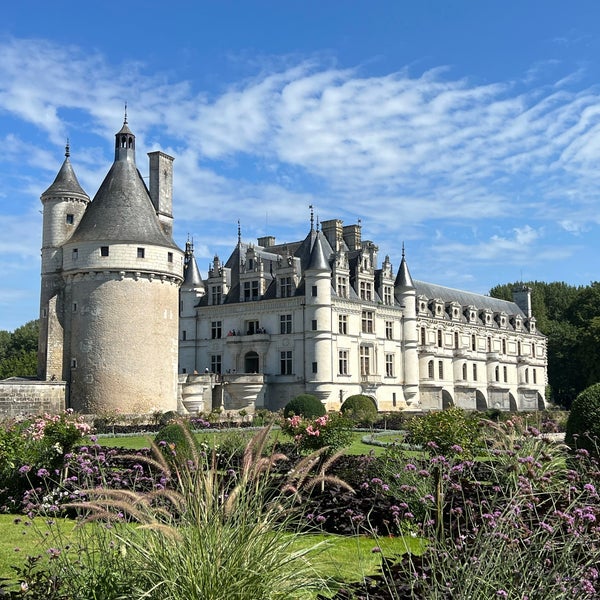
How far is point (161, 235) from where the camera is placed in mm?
31875

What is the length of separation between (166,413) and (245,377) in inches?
346

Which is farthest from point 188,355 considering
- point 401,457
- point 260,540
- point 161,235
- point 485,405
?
point 260,540

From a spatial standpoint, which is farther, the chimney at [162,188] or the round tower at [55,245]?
the chimney at [162,188]

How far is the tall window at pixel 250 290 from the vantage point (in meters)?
40.8

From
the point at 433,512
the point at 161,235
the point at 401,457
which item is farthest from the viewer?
the point at 161,235

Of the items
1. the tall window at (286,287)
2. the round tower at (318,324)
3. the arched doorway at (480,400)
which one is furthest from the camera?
the arched doorway at (480,400)

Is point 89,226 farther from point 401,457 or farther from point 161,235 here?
point 401,457

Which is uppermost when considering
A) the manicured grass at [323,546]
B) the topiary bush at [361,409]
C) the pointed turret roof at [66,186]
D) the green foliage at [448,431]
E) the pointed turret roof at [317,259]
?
the pointed turret roof at [66,186]

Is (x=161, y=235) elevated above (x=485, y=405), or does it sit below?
above

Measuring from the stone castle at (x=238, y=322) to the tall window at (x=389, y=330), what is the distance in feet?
0.21

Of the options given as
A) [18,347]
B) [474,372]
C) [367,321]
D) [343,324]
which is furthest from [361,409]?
[18,347]

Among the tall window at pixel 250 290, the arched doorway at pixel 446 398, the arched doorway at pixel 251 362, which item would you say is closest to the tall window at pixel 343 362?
the arched doorway at pixel 251 362

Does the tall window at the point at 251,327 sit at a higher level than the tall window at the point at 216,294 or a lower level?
lower

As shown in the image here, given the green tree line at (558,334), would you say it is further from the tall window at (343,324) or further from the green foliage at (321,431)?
the green foliage at (321,431)
